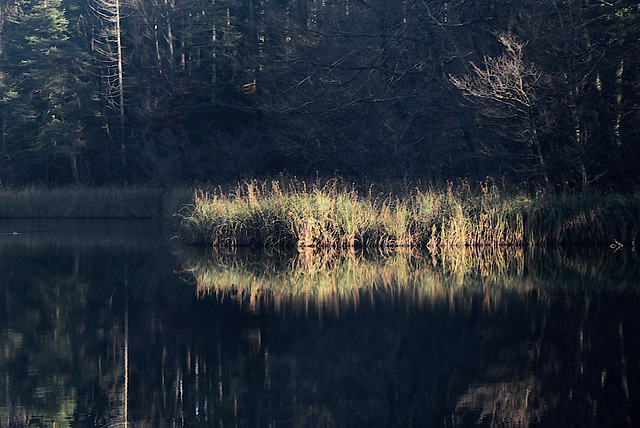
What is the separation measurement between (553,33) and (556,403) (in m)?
17.1

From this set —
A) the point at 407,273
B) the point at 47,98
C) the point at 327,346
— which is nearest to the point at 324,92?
the point at 47,98

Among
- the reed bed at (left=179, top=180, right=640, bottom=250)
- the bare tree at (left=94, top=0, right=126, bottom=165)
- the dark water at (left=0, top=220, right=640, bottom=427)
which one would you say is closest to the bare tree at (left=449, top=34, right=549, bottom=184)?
the reed bed at (left=179, top=180, right=640, bottom=250)

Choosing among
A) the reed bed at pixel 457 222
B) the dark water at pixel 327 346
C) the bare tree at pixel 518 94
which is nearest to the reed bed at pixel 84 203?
the bare tree at pixel 518 94

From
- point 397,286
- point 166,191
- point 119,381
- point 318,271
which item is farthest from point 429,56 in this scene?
point 119,381

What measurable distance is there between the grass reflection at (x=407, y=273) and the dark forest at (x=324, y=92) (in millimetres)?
5450

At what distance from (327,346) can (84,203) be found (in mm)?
25947

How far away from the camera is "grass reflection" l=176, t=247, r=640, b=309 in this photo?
1058 cm

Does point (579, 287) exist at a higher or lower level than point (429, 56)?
lower

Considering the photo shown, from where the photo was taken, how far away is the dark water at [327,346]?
18.0 feet

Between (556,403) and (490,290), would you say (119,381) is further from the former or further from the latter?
(490,290)

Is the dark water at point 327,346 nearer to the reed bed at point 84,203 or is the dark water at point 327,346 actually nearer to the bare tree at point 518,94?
the bare tree at point 518,94

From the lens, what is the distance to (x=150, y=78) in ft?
136

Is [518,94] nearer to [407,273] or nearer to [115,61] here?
[407,273]

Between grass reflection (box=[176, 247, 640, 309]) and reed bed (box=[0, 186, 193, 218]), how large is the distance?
15.3 meters
